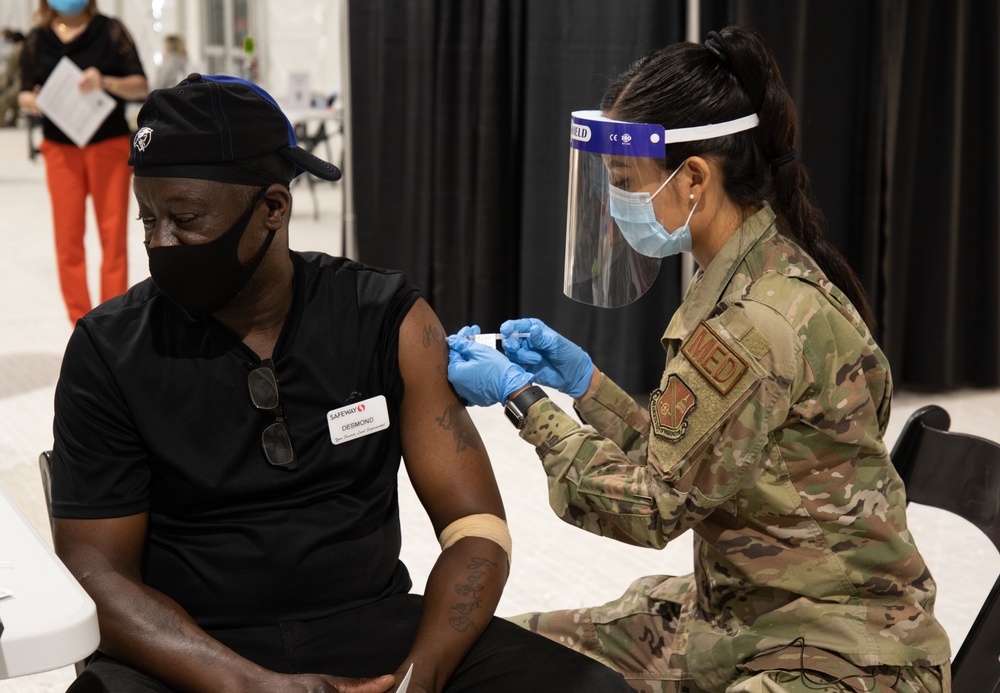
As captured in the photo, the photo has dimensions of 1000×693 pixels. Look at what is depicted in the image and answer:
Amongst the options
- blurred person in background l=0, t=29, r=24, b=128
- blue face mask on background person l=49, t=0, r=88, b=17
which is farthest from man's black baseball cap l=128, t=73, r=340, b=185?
blurred person in background l=0, t=29, r=24, b=128

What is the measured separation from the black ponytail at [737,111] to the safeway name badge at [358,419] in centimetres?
52

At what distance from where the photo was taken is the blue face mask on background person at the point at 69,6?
425cm

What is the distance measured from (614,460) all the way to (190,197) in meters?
0.65

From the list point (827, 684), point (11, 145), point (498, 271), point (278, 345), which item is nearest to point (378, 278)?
point (278, 345)

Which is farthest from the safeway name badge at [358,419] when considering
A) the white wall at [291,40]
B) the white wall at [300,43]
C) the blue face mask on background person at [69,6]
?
Result: the white wall at [300,43]

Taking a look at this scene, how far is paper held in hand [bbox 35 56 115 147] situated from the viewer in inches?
167

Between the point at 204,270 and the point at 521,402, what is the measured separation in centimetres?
47

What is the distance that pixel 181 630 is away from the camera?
137 centimetres

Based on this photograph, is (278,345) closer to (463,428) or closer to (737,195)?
(463,428)

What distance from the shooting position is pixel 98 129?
4.32m

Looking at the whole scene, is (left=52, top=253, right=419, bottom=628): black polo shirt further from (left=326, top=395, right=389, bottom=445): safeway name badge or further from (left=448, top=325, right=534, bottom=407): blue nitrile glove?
(left=448, top=325, right=534, bottom=407): blue nitrile glove

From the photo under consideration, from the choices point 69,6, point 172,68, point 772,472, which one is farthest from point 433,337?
point 172,68

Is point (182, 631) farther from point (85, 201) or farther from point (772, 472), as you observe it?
point (85, 201)

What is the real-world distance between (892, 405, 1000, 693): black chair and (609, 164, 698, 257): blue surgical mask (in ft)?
1.49
